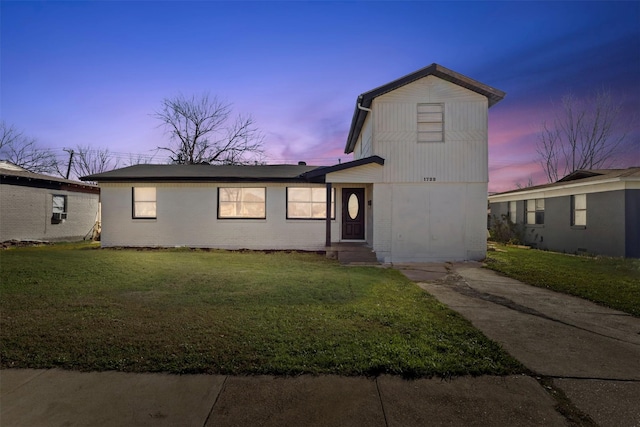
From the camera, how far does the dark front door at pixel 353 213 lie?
13.3 metres

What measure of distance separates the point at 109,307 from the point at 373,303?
4179 mm

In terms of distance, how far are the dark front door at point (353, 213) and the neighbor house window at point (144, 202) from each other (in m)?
8.12

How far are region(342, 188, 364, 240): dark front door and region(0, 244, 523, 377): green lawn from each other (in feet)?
19.3

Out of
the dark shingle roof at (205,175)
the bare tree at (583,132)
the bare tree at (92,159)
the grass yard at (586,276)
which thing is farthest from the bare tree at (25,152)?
the bare tree at (583,132)

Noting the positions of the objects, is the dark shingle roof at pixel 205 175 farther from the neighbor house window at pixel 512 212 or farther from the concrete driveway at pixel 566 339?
the neighbor house window at pixel 512 212

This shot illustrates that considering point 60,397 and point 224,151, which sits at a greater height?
point 224,151

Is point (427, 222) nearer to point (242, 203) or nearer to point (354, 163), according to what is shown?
point (354, 163)

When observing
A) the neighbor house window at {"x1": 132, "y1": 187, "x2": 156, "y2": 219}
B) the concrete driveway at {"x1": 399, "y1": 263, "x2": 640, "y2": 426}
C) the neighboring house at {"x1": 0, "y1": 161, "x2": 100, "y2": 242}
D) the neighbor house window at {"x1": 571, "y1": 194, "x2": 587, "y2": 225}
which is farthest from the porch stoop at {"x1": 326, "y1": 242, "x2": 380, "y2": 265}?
the neighboring house at {"x1": 0, "y1": 161, "x2": 100, "y2": 242}

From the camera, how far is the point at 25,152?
34.1 metres

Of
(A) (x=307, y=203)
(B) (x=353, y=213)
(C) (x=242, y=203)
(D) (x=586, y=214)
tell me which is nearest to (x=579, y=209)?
(D) (x=586, y=214)

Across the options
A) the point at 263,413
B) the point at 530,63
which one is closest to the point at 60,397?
the point at 263,413

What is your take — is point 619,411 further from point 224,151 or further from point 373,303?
point 224,151

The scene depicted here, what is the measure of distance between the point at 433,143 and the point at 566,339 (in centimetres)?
819

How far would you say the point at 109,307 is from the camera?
4.88 metres
